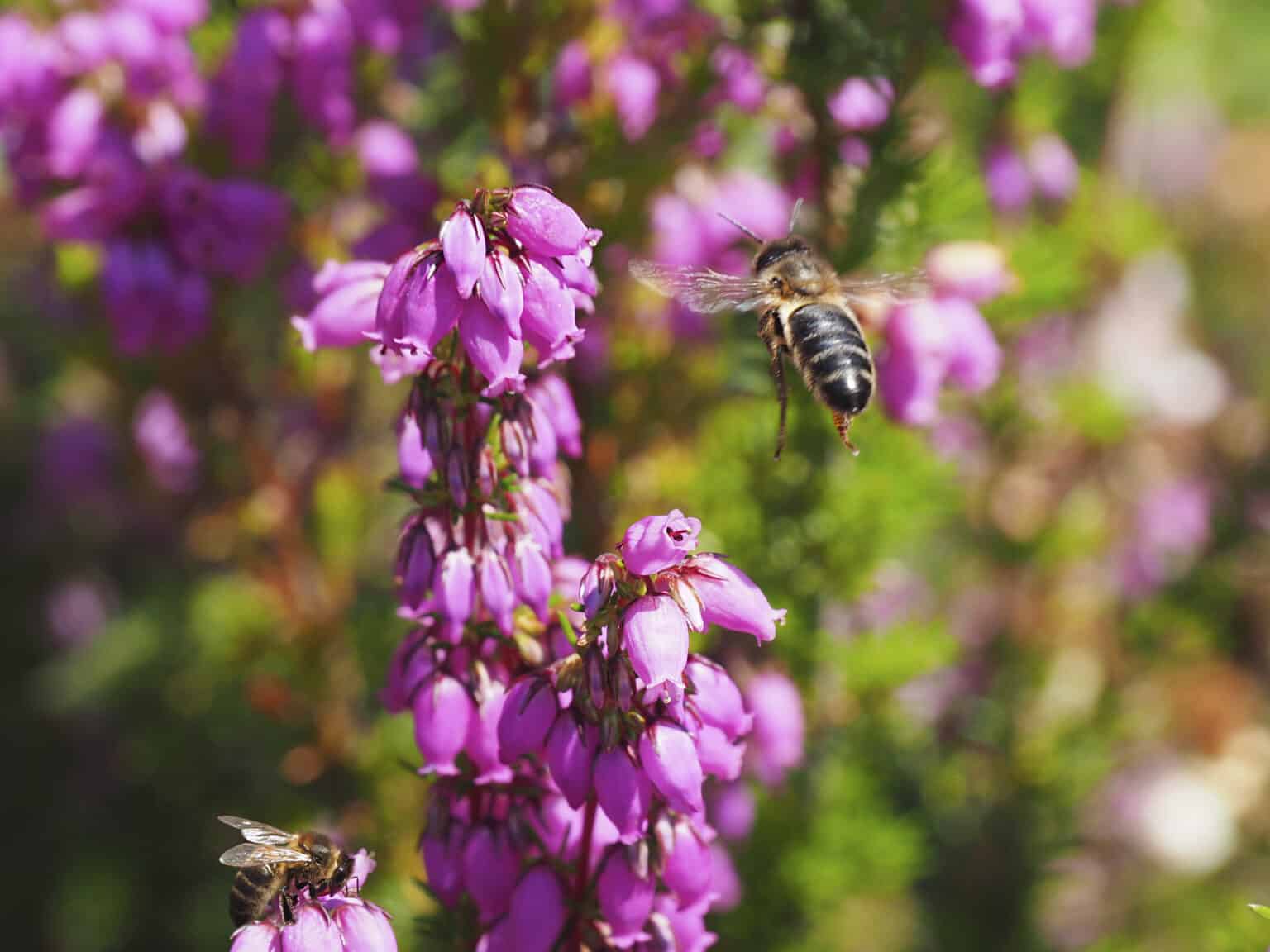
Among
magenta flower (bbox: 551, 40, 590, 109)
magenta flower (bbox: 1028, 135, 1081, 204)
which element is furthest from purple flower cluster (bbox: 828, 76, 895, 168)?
magenta flower (bbox: 1028, 135, 1081, 204)

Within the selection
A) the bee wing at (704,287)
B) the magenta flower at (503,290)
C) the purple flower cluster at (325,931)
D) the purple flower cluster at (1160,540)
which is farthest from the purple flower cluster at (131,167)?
the purple flower cluster at (1160,540)

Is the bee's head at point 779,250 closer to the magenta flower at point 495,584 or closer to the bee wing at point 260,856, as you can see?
the magenta flower at point 495,584

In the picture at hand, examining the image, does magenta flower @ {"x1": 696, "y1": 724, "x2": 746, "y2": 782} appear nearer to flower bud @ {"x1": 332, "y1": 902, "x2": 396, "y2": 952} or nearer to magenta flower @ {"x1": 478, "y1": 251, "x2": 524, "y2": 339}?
flower bud @ {"x1": 332, "y1": 902, "x2": 396, "y2": 952}

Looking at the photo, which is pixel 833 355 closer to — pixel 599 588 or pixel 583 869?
pixel 599 588

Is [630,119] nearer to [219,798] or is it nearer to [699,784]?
[699,784]

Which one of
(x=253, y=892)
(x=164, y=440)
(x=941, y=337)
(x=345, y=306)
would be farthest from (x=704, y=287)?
(x=164, y=440)

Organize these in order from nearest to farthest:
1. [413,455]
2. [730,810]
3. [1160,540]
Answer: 1. [413,455]
2. [730,810]
3. [1160,540]

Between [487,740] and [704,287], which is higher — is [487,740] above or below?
below
